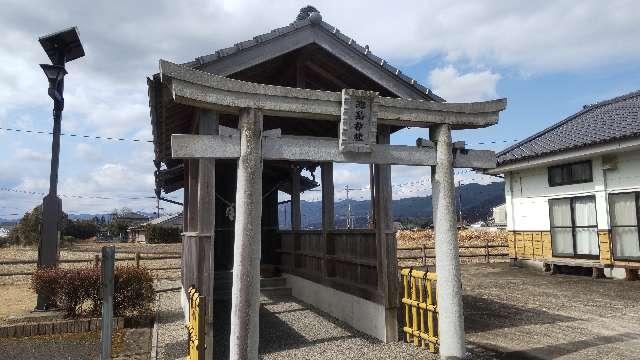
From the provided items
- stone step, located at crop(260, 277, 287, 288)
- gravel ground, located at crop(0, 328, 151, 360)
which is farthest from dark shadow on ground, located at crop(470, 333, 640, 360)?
stone step, located at crop(260, 277, 287, 288)

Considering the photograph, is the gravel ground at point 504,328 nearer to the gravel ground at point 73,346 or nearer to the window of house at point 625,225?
the gravel ground at point 73,346

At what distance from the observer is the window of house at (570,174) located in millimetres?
15617

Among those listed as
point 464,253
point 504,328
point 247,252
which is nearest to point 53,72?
point 247,252

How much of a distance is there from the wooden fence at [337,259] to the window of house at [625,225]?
1021cm

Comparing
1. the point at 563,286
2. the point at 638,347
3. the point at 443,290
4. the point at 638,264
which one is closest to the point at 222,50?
the point at 443,290

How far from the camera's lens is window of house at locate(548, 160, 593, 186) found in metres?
15.6

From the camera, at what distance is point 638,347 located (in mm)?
7000

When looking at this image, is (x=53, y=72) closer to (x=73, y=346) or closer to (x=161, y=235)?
(x=73, y=346)

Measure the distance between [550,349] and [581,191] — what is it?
10560 millimetres

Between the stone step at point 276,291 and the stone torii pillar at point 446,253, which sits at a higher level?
the stone torii pillar at point 446,253

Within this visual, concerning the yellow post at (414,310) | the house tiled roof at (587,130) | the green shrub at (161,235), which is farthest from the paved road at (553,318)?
the green shrub at (161,235)

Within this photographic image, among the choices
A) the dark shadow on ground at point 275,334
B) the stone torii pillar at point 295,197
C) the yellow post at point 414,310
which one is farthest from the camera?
the stone torii pillar at point 295,197

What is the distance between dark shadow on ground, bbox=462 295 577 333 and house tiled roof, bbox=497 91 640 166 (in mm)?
6884

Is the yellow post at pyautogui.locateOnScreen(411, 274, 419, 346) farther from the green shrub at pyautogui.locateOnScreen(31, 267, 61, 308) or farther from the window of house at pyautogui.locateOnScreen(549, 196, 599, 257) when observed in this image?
the window of house at pyautogui.locateOnScreen(549, 196, 599, 257)
